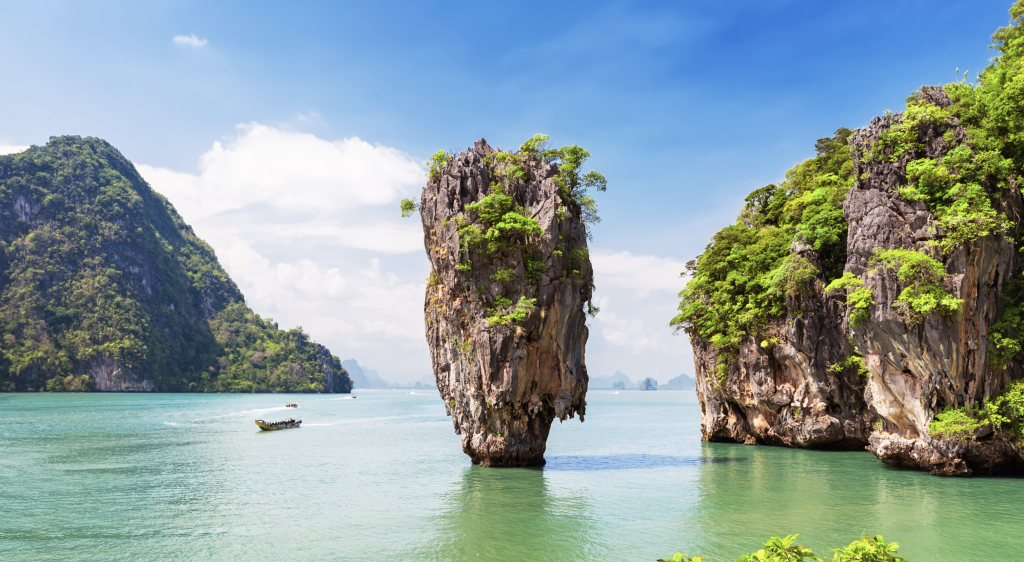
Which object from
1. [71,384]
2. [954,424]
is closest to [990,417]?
[954,424]

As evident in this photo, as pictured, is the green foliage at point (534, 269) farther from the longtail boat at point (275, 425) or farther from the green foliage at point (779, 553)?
the longtail boat at point (275, 425)

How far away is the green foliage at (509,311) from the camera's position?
84.9 feet

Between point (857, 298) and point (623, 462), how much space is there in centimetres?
1432

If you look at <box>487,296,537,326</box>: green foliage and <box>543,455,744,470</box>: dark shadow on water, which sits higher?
<box>487,296,537,326</box>: green foliage

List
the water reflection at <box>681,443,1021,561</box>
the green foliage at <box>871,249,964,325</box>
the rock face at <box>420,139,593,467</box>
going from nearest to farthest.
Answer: the water reflection at <box>681,443,1021,561</box>, the green foliage at <box>871,249,964,325</box>, the rock face at <box>420,139,593,467</box>

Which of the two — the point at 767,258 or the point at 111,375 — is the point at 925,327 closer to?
the point at 767,258

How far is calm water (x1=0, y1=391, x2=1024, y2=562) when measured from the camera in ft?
53.4

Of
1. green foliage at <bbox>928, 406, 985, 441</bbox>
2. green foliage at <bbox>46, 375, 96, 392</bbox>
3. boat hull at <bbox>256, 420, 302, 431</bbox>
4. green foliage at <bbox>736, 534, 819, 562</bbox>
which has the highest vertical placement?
green foliage at <bbox>736, 534, 819, 562</bbox>

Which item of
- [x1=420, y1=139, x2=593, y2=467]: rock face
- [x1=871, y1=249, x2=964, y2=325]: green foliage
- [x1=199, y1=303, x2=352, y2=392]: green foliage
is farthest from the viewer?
[x1=199, y1=303, x2=352, y2=392]: green foliage

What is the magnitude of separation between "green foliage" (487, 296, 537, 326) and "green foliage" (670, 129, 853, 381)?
46.0ft

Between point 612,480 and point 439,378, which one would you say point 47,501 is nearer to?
point 439,378

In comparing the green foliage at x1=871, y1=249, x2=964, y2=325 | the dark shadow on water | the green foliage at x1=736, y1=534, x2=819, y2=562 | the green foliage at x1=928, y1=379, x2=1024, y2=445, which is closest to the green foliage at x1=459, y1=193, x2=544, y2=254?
the dark shadow on water

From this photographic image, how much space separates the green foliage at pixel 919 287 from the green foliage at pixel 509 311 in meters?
14.0

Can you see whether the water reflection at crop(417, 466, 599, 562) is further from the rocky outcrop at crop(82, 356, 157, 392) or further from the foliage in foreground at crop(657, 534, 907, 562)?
the rocky outcrop at crop(82, 356, 157, 392)
